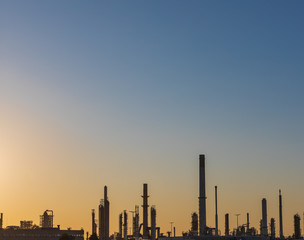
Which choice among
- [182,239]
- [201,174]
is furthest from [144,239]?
[201,174]

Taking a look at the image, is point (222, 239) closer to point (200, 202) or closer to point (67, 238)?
point (200, 202)

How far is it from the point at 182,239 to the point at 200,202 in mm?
13009

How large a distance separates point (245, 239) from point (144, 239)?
31.5 meters

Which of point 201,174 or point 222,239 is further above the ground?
point 201,174

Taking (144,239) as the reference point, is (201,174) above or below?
above

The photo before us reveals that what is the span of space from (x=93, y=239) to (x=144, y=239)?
20099mm

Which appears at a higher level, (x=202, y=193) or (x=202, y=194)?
(x=202, y=193)

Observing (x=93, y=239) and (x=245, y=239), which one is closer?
(x=93, y=239)

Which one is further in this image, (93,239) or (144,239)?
(144,239)

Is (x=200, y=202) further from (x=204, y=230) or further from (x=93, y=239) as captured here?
(x=93, y=239)

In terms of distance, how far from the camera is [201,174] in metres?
188

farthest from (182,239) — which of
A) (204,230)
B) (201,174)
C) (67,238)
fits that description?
(67,238)

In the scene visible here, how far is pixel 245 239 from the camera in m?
199

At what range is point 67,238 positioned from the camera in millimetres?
188625
